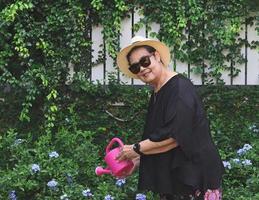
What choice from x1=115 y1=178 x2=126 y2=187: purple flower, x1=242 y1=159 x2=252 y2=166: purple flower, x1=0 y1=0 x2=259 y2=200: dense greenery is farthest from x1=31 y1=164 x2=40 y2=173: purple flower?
x1=242 y1=159 x2=252 y2=166: purple flower

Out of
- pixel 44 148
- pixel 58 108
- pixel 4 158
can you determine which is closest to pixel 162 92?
pixel 44 148

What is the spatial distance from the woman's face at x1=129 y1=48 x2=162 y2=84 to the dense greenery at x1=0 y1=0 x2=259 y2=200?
2522 millimetres

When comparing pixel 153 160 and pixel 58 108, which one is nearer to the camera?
pixel 153 160

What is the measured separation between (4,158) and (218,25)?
245cm

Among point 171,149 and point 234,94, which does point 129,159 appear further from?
point 234,94

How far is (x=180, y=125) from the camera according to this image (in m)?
2.91

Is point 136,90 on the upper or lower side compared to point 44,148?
upper

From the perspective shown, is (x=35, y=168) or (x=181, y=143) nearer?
(x=181, y=143)

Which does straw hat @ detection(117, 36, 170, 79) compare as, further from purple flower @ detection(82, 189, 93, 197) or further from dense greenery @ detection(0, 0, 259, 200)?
dense greenery @ detection(0, 0, 259, 200)

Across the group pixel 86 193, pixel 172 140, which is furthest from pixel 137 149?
pixel 86 193

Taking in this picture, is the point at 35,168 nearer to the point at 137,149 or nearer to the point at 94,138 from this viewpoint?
the point at 94,138

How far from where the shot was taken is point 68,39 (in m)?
5.89

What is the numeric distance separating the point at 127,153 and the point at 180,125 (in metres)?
0.40

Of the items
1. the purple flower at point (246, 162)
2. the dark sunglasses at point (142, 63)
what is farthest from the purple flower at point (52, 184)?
the dark sunglasses at point (142, 63)
